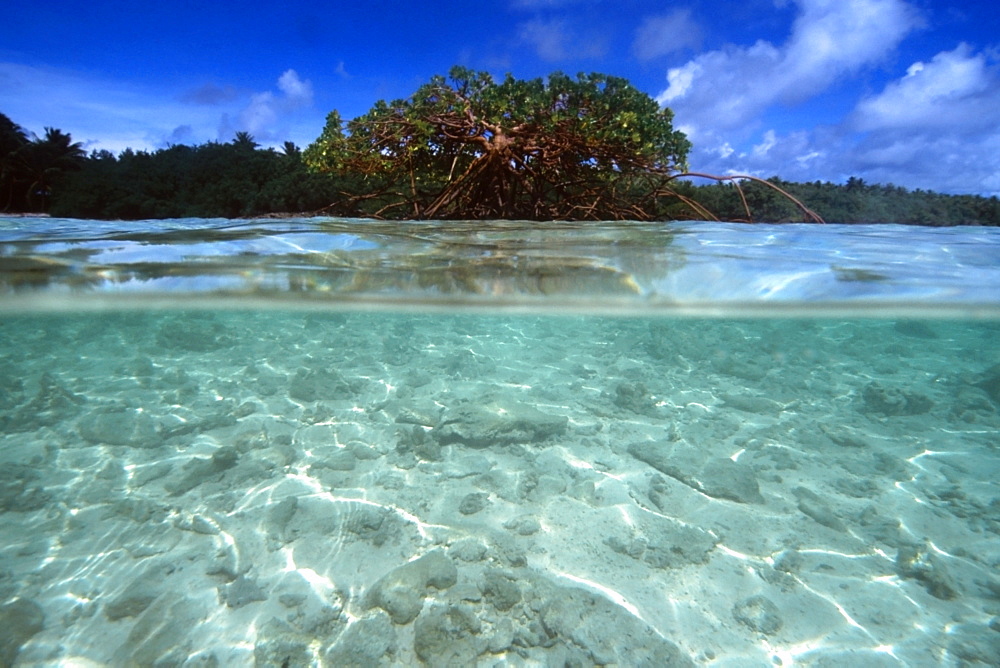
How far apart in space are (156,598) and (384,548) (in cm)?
151

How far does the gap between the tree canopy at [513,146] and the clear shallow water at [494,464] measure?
2911 millimetres

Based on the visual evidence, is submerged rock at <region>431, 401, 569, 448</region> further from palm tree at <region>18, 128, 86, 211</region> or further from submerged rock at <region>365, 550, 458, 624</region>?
palm tree at <region>18, 128, 86, 211</region>

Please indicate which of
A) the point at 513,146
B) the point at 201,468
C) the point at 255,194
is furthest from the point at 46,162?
the point at 201,468

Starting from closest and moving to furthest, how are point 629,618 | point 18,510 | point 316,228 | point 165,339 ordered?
point 629,618 < point 18,510 < point 316,228 < point 165,339

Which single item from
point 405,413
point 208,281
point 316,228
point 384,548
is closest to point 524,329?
point 316,228

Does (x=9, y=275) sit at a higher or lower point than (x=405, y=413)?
higher

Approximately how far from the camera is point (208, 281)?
691 centimetres

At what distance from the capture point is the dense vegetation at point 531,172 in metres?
12.5

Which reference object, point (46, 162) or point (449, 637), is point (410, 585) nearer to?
point (449, 637)

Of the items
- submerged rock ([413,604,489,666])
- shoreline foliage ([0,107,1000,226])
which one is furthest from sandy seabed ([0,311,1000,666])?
shoreline foliage ([0,107,1000,226])

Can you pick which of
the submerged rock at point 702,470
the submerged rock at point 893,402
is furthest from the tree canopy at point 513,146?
the submerged rock at point 702,470

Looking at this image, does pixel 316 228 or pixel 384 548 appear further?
pixel 316 228

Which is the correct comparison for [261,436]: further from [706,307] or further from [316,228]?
[706,307]

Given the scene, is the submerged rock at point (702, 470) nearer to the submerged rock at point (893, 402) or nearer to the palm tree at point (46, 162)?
the submerged rock at point (893, 402)
